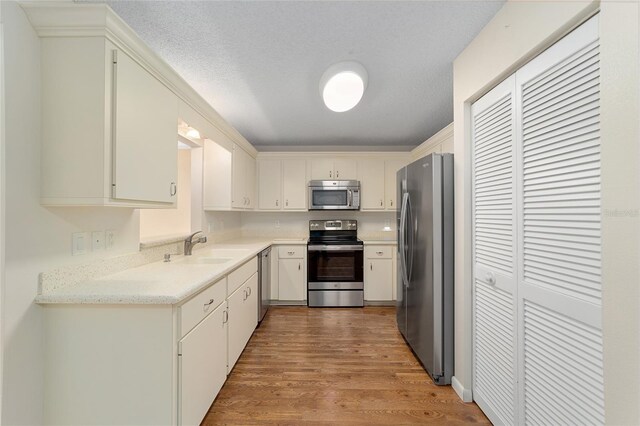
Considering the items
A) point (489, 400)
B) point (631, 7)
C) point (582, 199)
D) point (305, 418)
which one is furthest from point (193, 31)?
point (489, 400)

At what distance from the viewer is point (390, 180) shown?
406 centimetres

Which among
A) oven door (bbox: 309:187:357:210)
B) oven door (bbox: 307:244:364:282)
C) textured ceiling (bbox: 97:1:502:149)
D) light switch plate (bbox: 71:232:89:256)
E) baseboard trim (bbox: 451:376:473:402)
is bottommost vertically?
baseboard trim (bbox: 451:376:473:402)

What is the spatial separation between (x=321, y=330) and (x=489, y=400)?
5.50 ft

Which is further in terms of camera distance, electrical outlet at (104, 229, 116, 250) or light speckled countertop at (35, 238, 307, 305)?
electrical outlet at (104, 229, 116, 250)

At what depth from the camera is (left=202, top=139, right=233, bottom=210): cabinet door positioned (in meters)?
3.06

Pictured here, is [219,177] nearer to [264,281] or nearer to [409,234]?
[264,281]

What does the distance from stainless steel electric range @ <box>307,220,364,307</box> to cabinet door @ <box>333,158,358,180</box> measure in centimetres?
103

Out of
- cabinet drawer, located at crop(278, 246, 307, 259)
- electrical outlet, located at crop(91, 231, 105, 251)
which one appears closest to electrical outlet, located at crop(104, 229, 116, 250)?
electrical outlet, located at crop(91, 231, 105, 251)

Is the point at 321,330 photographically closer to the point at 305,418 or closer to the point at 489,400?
the point at 305,418

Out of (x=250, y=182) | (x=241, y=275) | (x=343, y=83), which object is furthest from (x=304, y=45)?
(x=250, y=182)

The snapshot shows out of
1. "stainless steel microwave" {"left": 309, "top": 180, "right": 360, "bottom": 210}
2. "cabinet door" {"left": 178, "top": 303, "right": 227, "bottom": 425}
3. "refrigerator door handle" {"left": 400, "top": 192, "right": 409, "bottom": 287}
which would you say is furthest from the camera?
"stainless steel microwave" {"left": 309, "top": 180, "right": 360, "bottom": 210}

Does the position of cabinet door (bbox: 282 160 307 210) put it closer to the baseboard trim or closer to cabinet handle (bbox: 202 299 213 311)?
cabinet handle (bbox: 202 299 213 311)

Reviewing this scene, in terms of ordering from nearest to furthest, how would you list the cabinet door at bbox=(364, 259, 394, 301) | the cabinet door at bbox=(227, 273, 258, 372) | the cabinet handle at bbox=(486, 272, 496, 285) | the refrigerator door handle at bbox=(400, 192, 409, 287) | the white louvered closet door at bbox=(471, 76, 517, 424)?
the white louvered closet door at bbox=(471, 76, 517, 424), the cabinet handle at bbox=(486, 272, 496, 285), the cabinet door at bbox=(227, 273, 258, 372), the refrigerator door handle at bbox=(400, 192, 409, 287), the cabinet door at bbox=(364, 259, 394, 301)

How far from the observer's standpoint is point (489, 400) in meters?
1.64
